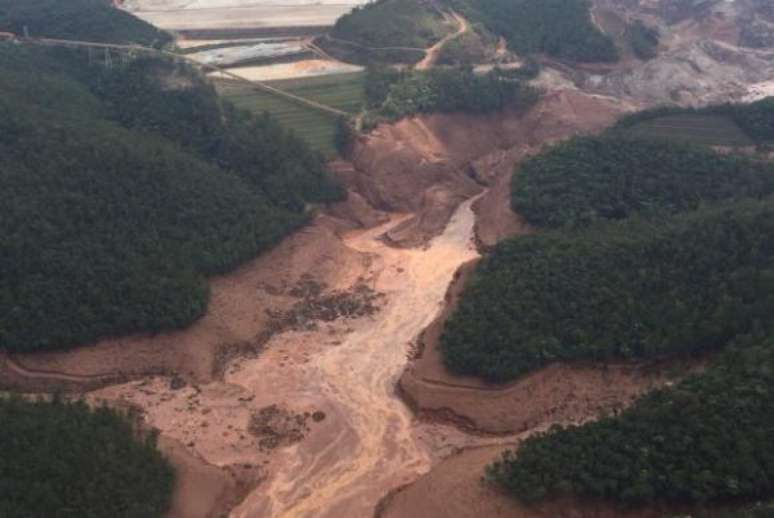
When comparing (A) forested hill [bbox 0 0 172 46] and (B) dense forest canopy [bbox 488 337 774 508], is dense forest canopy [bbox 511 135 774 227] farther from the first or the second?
(A) forested hill [bbox 0 0 172 46]

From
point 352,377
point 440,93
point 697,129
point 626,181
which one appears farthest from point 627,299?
point 440,93

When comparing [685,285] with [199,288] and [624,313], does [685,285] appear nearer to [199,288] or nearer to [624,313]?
[624,313]

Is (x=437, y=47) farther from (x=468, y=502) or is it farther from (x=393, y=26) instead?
(x=468, y=502)

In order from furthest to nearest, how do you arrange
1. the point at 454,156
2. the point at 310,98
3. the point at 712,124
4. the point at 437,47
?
1. the point at 437,47
2. the point at 310,98
3. the point at 454,156
4. the point at 712,124

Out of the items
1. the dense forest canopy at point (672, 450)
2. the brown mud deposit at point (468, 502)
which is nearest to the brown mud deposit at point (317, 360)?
the brown mud deposit at point (468, 502)

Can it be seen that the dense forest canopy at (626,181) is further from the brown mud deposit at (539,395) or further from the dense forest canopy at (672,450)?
the dense forest canopy at (672,450)

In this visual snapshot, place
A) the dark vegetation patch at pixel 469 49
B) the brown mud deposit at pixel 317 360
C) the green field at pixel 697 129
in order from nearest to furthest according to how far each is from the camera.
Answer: the brown mud deposit at pixel 317 360 → the green field at pixel 697 129 → the dark vegetation patch at pixel 469 49
